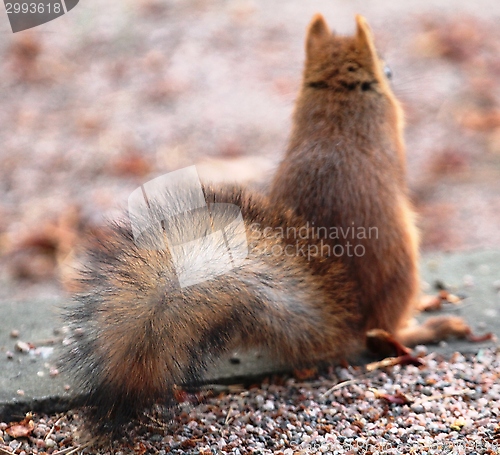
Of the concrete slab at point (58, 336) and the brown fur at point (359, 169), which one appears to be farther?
the brown fur at point (359, 169)

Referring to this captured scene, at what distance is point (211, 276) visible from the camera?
6.07 feet

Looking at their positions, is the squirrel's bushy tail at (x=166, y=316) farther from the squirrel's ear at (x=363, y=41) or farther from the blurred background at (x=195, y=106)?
the blurred background at (x=195, y=106)

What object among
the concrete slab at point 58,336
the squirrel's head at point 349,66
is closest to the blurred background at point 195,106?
the concrete slab at point 58,336

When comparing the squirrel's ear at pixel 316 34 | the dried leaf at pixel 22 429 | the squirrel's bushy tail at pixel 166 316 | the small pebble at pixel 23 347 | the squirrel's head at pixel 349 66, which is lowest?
the dried leaf at pixel 22 429

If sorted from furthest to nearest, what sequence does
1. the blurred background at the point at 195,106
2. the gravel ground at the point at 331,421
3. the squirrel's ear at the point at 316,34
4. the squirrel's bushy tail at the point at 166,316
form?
the blurred background at the point at 195,106, the squirrel's ear at the point at 316,34, the gravel ground at the point at 331,421, the squirrel's bushy tail at the point at 166,316

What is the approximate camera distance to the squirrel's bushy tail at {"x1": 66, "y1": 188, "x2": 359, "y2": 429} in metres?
1.73

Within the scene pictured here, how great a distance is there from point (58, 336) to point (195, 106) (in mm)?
2991

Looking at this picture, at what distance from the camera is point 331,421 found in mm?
2025

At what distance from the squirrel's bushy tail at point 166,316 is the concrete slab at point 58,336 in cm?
27

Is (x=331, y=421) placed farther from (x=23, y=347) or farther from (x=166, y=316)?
(x=23, y=347)

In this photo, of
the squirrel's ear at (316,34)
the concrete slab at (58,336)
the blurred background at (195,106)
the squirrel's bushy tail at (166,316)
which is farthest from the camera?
the blurred background at (195,106)

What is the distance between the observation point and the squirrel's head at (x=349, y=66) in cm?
260

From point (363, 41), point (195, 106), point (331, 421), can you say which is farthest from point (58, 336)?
point (195, 106)

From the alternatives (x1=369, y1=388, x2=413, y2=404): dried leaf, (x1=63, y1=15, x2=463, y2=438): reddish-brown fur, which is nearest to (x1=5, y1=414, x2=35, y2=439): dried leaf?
(x1=63, y1=15, x2=463, y2=438): reddish-brown fur
